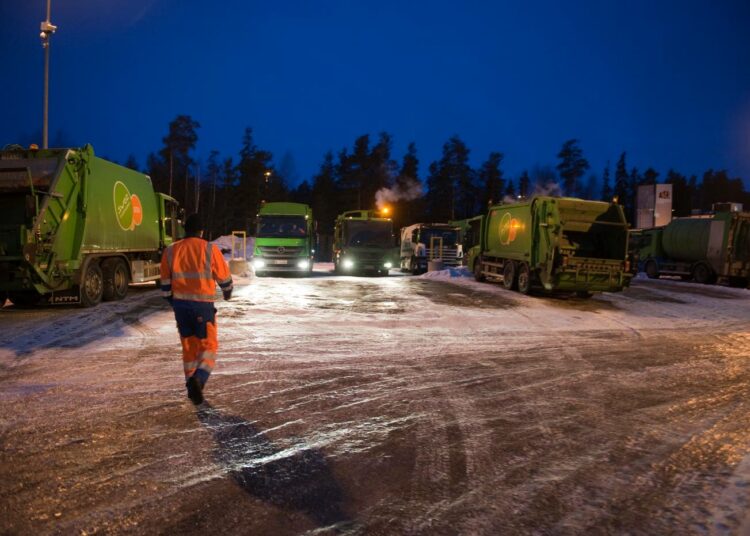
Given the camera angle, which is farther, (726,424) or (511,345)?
(511,345)

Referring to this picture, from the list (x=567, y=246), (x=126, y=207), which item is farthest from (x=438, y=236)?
(x=126, y=207)

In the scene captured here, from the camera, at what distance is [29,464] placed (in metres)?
3.64

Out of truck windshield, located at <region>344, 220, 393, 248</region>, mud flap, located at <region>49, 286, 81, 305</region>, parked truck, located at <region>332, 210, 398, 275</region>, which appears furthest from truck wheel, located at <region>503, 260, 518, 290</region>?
mud flap, located at <region>49, 286, 81, 305</region>

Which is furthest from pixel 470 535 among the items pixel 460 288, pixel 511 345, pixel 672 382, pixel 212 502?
pixel 460 288

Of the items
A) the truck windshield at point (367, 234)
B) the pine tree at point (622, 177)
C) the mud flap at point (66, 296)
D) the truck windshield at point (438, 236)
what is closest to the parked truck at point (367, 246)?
the truck windshield at point (367, 234)

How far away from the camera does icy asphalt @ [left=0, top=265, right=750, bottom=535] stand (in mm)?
3074

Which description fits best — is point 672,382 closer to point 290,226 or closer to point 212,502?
point 212,502

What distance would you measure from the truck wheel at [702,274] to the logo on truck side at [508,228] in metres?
12.6

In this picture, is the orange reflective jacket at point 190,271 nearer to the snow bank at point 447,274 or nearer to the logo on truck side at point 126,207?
the logo on truck side at point 126,207

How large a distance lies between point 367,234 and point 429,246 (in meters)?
6.45

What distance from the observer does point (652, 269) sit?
2928cm

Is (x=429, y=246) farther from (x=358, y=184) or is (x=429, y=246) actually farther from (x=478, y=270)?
(x=358, y=184)

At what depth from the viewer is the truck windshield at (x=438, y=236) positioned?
100 feet

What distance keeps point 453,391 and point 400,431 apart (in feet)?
4.64
